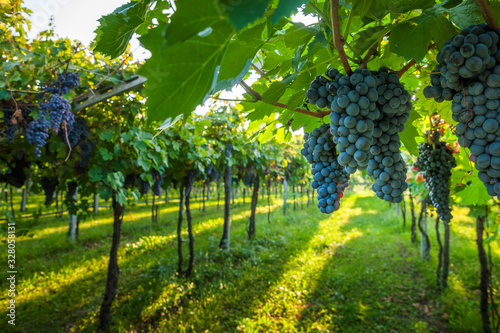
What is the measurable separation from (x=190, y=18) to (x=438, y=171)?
182 centimetres

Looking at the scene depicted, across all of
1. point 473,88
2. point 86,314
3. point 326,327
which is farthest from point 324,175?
point 86,314

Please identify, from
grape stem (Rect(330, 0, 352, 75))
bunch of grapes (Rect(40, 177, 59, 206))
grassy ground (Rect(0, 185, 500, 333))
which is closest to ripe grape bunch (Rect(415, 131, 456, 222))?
grape stem (Rect(330, 0, 352, 75))

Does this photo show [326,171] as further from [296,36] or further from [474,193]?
[474,193]

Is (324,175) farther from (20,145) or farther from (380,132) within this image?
(20,145)

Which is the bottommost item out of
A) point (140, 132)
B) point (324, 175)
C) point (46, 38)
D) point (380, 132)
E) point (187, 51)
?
point (324, 175)

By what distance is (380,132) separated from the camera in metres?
0.84

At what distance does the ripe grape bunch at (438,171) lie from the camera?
1587 mm

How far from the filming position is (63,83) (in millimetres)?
2898

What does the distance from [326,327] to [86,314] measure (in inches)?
200

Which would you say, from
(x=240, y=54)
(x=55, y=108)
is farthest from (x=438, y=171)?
(x=55, y=108)

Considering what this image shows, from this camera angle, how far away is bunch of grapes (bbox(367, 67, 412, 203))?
0.80 metres

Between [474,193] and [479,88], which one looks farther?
[474,193]

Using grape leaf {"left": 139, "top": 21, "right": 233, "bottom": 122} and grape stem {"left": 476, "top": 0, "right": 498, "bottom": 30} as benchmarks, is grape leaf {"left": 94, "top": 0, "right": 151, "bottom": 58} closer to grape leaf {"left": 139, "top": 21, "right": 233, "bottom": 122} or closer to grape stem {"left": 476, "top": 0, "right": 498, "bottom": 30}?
grape leaf {"left": 139, "top": 21, "right": 233, "bottom": 122}

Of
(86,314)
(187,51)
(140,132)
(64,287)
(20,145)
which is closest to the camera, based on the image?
(187,51)
